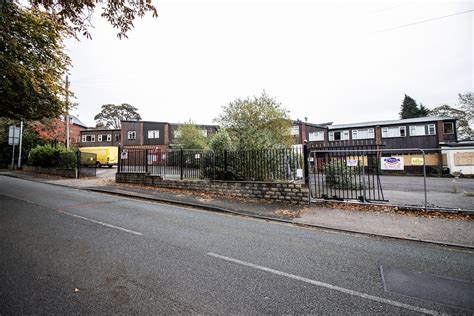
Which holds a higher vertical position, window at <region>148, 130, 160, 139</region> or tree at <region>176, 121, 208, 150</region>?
window at <region>148, 130, 160, 139</region>

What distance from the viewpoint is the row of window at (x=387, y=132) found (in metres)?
30.5

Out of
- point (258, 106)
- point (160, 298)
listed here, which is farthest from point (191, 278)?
point (258, 106)

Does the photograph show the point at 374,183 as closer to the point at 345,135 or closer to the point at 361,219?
the point at 361,219

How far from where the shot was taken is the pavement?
17.8 ft

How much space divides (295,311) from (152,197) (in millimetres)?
8584

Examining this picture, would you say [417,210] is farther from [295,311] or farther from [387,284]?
[295,311]

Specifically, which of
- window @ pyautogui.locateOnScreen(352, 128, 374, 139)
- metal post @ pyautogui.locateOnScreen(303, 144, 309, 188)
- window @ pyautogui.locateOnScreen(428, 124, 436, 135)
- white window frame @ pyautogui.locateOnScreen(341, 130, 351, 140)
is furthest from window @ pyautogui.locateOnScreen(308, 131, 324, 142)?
metal post @ pyautogui.locateOnScreen(303, 144, 309, 188)

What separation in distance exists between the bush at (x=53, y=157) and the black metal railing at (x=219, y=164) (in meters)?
7.35

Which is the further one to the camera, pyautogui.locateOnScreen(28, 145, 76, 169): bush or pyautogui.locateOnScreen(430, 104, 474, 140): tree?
pyautogui.locateOnScreen(430, 104, 474, 140): tree

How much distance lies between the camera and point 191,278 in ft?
10.5

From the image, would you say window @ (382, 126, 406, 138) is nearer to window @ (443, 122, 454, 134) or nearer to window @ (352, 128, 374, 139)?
window @ (352, 128, 374, 139)

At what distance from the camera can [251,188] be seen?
9602 mm

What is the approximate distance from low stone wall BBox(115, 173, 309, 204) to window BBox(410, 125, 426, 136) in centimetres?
3219

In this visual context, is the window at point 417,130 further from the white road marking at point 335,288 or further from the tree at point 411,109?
the white road marking at point 335,288
